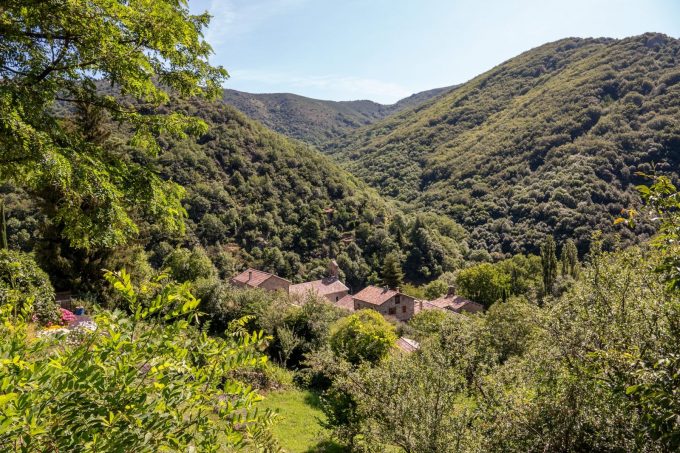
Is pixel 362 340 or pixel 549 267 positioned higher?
pixel 362 340

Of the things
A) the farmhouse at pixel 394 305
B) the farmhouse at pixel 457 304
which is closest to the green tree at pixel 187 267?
the farmhouse at pixel 394 305

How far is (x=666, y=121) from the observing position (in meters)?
89.4

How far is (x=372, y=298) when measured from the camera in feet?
147

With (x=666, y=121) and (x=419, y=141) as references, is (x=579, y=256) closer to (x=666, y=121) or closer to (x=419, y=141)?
(x=666, y=121)

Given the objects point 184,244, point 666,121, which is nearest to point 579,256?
point 666,121

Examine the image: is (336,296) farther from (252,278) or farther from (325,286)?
(252,278)

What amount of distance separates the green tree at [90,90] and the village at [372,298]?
3444 cm

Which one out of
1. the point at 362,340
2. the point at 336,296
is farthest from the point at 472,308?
the point at 362,340

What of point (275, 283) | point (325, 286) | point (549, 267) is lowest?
point (325, 286)

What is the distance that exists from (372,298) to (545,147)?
79091mm

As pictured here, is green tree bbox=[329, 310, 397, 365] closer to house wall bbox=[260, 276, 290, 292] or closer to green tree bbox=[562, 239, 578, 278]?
house wall bbox=[260, 276, 290, 292]

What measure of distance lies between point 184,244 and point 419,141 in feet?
370

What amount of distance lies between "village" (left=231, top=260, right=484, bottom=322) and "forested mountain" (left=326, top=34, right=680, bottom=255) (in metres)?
31.8

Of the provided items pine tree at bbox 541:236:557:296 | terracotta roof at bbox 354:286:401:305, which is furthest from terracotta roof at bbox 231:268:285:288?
pine tree at bbox 541:236:557:296
